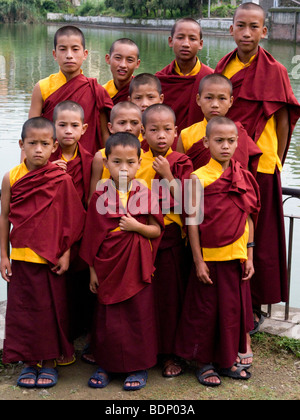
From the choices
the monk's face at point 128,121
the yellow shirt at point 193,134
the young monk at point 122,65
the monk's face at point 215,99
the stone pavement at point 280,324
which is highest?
the young monk at point 122,65

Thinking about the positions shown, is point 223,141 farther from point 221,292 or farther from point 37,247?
point 37,247

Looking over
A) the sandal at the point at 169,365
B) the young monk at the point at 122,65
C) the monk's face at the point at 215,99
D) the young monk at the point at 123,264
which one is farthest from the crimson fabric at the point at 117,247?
the young monk at the point at 122,65

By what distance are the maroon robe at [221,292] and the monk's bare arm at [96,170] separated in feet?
1.98

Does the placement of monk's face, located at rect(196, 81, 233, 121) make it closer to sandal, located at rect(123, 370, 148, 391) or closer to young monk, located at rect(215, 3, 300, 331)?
young monk, located at rect(215, 3, 300, 331)

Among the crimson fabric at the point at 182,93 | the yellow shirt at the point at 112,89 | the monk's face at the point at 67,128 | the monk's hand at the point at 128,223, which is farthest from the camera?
the yellow shirt at the point at 112,89

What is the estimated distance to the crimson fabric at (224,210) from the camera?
3137 millimetres

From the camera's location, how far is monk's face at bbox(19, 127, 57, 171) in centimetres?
314

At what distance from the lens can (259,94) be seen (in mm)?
3650

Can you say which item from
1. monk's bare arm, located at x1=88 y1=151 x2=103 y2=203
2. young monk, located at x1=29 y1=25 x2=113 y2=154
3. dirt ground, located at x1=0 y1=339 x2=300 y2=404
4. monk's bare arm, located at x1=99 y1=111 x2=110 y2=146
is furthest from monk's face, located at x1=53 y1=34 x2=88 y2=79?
dirt ground, located at x1=0 y1=339 x2=300 y2=404

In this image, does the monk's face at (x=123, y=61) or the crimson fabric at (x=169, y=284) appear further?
the monk's face at (x=123, y=61)

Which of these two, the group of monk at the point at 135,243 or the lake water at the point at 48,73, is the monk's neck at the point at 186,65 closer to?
the group of monk at the point at 135,243

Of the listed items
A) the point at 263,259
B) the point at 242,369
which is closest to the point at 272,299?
the point at 263,259

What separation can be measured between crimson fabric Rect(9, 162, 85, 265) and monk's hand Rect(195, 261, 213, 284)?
663mm

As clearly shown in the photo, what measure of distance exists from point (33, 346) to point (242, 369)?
1.07 m
